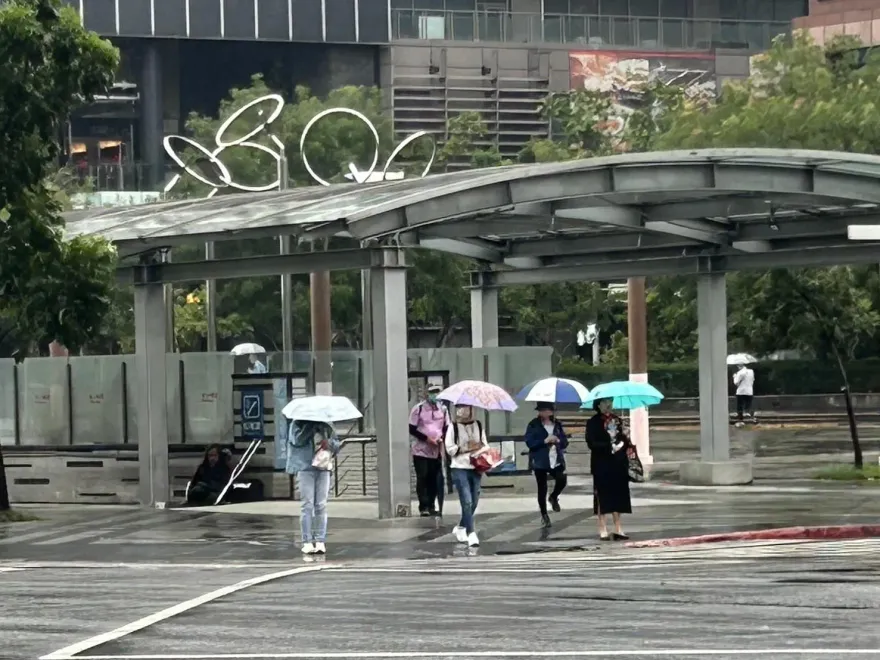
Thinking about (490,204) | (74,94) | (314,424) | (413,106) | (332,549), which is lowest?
(332,549)

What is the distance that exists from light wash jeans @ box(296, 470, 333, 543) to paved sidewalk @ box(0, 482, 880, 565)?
0.94ft

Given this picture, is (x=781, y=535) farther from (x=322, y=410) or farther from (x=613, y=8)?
(x=613, y=8)

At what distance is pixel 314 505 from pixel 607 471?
3.24m

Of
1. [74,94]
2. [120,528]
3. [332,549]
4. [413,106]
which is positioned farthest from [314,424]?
[413,106]

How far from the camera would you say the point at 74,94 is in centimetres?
2300

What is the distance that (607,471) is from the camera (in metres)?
20.2

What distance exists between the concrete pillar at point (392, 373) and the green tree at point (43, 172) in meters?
3.49

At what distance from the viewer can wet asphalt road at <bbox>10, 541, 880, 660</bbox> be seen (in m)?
11.6

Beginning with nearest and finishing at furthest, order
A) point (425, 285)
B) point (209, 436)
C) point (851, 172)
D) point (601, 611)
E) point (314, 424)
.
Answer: point (601, 611), point (314, 424), point (851, 172), point (209, 436), point (425, 285)

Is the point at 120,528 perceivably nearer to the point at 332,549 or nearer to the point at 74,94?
the point at 332,549

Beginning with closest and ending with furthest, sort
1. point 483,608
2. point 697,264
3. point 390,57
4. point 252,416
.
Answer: point 483,608
point 252,416
point 697,264
point 390,57

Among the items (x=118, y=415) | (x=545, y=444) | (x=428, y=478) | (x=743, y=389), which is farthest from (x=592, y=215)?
(x=743, y=389)

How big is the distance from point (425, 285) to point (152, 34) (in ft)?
89.1

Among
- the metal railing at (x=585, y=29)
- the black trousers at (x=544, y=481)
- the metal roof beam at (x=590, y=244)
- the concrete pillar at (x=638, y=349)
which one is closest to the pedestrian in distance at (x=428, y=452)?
the black trousers at (x=544, y=481)
